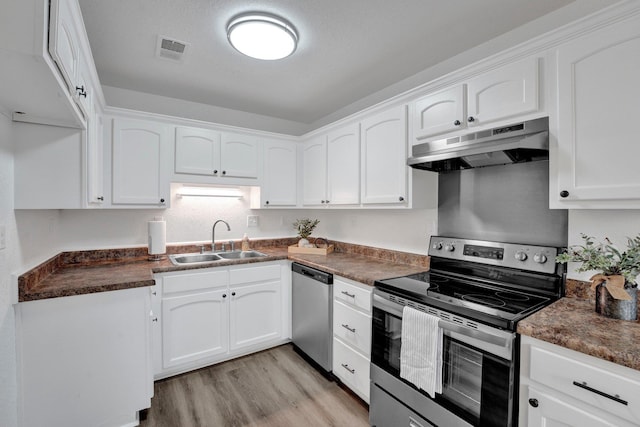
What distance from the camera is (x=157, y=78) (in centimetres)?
252

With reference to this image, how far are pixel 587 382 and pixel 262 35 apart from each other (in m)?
2.23

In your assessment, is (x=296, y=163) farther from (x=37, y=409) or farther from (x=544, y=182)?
(x=37, y=409)

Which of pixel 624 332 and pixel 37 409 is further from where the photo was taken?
pixel 37 409

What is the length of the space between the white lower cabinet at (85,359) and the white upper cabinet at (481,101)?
7.06ft

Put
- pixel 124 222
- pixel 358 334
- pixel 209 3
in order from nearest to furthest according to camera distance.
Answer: pixel 209 3 < pixel 358 334 < pixel 124 222

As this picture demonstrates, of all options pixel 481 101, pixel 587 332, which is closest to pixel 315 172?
pixel 481 101

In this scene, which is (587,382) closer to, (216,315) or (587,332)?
(587,332)

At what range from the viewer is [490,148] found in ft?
5.02

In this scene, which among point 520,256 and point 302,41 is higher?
point 302,41

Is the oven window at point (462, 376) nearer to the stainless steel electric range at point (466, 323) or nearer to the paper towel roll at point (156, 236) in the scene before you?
the stainless steel electric range at point (466, 323)

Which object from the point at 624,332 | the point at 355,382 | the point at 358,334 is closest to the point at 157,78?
the point at 358,334

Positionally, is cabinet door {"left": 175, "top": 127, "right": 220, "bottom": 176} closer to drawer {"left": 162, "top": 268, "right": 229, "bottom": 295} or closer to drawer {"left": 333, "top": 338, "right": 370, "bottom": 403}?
drawer {"left": 162, "top": 268, "right": 229, "bottom": 295}

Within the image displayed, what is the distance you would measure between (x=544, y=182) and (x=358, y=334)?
1470 millimetres

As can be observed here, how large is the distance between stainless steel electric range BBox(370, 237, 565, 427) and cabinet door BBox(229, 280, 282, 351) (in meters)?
1.22
